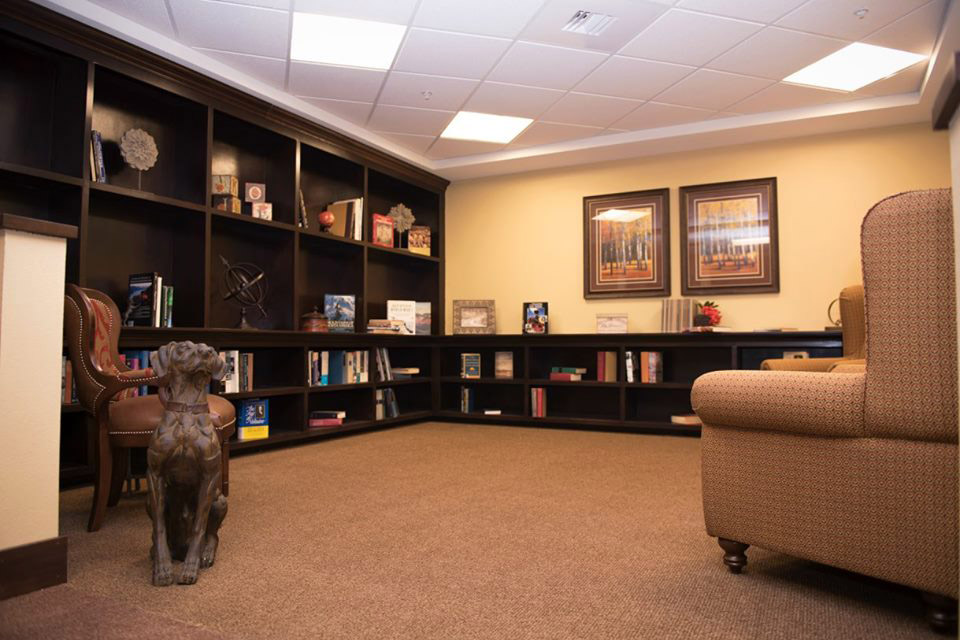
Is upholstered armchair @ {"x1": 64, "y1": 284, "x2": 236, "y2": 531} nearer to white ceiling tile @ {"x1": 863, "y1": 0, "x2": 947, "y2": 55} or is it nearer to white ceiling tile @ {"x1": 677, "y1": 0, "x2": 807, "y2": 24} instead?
white ceiling tile @ {"x1": 677, "y1": 0, "x2": 807, "y2": 24}

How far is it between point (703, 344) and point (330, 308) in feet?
10.3

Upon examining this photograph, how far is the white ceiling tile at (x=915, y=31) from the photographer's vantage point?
11.6ft

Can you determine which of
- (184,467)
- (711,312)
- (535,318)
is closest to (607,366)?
(535,318)

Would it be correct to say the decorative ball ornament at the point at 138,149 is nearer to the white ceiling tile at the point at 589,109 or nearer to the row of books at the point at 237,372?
the row of books at the point at 237,372

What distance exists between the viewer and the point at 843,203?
16.9 feet

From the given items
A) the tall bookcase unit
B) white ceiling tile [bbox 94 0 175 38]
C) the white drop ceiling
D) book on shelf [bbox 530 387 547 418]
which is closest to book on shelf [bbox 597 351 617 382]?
book on shelf [bbox 530 387 547 418]

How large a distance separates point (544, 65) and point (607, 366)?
2.67m

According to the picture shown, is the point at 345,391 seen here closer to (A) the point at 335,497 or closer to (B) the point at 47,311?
(A) the point at 335,497

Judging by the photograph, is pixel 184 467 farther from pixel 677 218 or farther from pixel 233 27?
pixel 677 218

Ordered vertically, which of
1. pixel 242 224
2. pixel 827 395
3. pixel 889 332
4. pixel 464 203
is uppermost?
pixel 464 203

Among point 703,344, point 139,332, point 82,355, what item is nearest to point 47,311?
point 82,355

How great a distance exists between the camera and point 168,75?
3.86 metres

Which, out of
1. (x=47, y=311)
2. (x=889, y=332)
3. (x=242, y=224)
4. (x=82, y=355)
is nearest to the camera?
(x=889, y=332)

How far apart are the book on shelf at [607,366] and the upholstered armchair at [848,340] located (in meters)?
1.64
